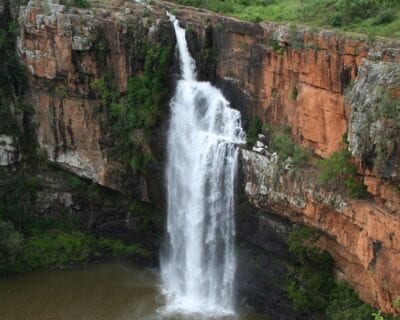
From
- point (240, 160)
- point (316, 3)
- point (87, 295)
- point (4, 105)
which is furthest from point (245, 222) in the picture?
point (4, 105)

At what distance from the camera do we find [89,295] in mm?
23031

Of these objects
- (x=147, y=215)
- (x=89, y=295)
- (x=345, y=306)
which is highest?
(x=147, y=215)

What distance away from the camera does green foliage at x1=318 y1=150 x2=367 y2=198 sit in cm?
1822

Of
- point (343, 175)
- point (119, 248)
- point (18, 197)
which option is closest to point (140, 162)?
point (119, 248)

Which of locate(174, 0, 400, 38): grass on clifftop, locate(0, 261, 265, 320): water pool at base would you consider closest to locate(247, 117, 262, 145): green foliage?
locate(174, 0, 400, 38): grass on clifftop

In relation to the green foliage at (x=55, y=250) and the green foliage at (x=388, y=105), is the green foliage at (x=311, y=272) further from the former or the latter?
the green foliage at (x=55, y=250)

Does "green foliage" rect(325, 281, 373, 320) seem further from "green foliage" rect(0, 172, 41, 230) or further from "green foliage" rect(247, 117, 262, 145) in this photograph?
"green foliage" rect(0, 172, 41, 230)

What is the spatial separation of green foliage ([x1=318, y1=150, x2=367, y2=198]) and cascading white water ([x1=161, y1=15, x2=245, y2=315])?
380 centimetres

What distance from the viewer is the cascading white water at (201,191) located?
22.2m

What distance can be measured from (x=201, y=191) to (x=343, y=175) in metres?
5.93

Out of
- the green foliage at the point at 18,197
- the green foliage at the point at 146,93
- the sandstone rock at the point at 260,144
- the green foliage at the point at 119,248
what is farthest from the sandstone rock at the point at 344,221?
the green foliage at the point at 18,197

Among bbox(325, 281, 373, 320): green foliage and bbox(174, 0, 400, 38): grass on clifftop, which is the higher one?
bbox(174, 0, 400, 38): grass on clifftop

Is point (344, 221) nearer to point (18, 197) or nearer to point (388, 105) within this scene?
point (388, 105)

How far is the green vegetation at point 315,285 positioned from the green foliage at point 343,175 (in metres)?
2.19
